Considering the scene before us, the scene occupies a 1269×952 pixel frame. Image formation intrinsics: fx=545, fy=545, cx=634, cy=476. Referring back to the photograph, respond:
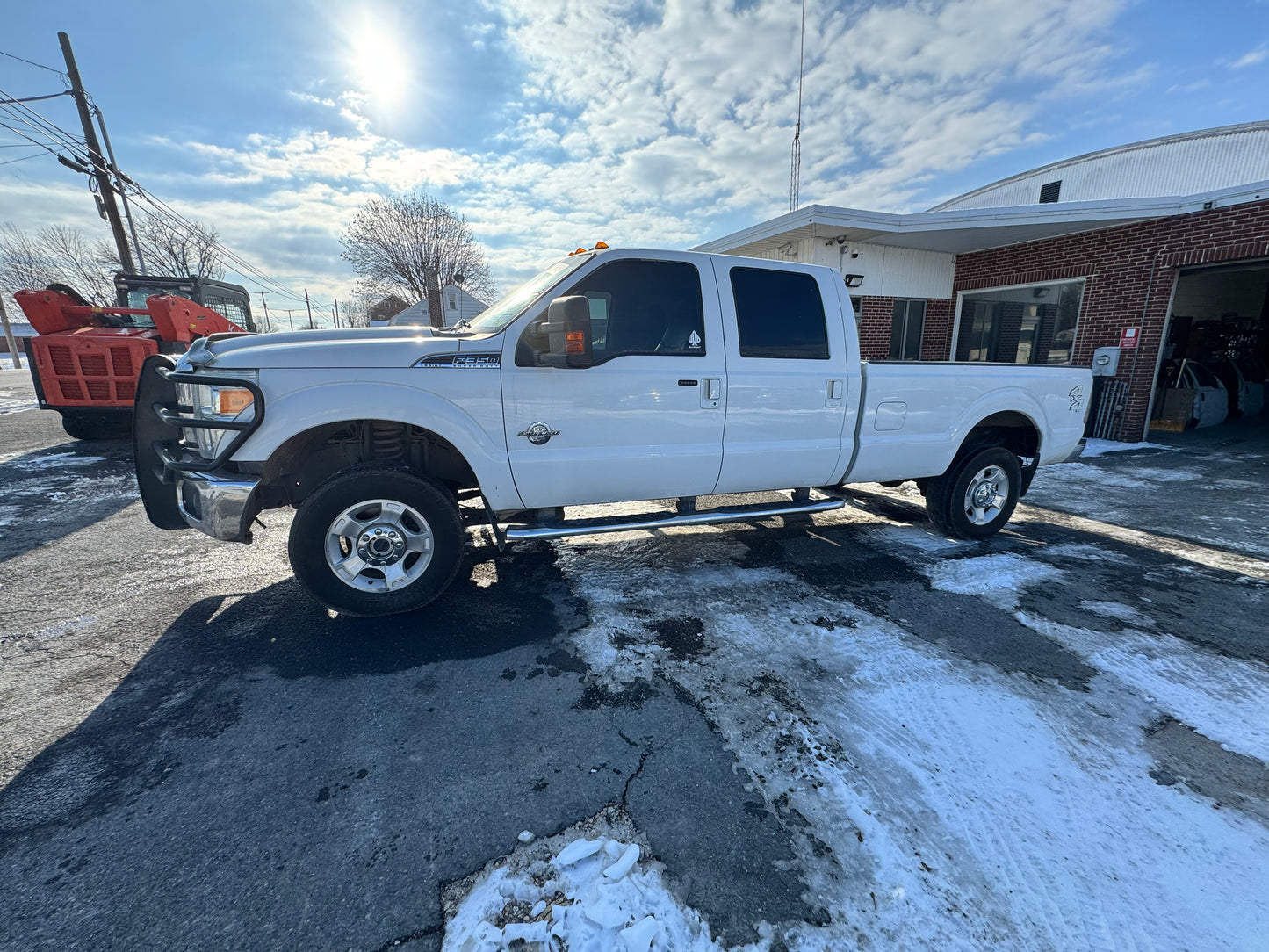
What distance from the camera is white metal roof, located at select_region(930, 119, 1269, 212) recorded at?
18031 mm

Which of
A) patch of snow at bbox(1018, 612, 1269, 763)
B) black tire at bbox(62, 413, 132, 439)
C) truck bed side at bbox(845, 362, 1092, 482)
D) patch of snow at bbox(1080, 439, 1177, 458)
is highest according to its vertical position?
truck bed side at bbox(845, 362, 1092, 482)

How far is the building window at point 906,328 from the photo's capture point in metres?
12.3

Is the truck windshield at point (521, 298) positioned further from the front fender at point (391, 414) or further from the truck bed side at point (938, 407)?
the truck bed side at point (938, 407)

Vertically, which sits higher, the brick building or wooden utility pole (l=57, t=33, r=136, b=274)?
wooden utility pole (l=57, t=33, r=136, b=274)

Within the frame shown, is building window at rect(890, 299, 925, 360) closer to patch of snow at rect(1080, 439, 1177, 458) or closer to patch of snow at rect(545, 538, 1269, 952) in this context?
patch of snow at rect(1080, 439, 1177, 458)

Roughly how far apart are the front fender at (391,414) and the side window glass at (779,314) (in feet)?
5.86

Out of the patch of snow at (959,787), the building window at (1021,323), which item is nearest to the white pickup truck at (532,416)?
the patch of snow at (959,787)

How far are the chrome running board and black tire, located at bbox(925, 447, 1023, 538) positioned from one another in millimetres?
1200

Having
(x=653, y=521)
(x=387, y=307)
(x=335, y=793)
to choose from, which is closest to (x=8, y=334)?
(x=387, y=307)

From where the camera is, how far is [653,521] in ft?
12.3

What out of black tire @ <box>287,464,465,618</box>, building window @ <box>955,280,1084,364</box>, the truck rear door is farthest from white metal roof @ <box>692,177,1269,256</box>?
black tire @ <box>287,464,465,618</box>

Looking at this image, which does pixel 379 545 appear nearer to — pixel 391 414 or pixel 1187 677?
pixel 391 414

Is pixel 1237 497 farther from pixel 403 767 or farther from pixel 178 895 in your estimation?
pixel 178 895

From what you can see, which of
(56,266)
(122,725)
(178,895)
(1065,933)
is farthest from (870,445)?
(56,266)
